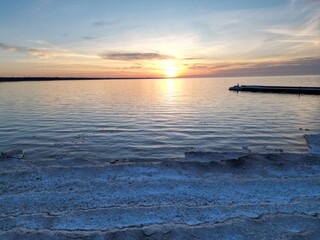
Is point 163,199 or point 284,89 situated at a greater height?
point 284,89

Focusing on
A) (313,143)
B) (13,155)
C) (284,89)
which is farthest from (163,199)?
(284,89)

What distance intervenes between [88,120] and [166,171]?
21.1m

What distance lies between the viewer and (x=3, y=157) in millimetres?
14180

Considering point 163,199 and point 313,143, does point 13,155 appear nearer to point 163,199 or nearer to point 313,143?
point 163,199

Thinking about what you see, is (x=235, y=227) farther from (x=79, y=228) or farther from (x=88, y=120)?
(x=88, y=120)

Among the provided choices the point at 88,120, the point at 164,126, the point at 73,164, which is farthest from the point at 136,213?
the point at 88,120

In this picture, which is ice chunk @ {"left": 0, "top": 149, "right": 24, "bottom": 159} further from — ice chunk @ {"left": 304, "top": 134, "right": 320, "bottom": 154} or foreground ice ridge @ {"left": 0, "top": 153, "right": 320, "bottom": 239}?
ice chunk @ {"left": 304, "top": 134, "right": 320, "bottom": 154}

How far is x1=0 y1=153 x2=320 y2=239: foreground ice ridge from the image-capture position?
693cm

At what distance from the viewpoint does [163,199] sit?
896 centimetres

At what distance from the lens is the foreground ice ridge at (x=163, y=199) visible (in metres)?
6.93

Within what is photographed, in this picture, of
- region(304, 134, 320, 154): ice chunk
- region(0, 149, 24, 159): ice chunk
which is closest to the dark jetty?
region(304, 134, 320, 154): ice chunk

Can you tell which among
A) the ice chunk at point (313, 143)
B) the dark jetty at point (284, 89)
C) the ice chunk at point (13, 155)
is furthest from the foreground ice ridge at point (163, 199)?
the dark jetty at point (284, 89)

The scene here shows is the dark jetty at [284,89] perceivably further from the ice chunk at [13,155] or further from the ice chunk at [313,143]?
the ice chunk at [13,155]

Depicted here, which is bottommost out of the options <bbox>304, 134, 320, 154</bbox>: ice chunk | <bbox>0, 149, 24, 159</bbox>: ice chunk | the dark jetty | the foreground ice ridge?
<bbox>0, 149, 24, 159</bbox>: ice chunk
